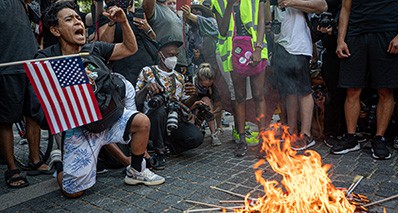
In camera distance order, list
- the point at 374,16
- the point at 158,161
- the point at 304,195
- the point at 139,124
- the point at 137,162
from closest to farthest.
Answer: the point at 304,195
the point at 139,124
the point at 137,162
the point at 374,16
the point at 158,161

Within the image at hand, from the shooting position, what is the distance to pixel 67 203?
3387 mm

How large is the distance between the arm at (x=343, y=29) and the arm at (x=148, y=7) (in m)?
2.58

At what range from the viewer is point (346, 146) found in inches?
180

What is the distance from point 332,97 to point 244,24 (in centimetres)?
168

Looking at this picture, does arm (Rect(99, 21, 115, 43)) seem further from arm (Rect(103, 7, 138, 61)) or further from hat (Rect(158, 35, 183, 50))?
arm (Rect(103, 7, 138, 61))

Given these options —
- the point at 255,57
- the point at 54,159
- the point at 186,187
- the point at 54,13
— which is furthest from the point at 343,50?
the point at 54,159

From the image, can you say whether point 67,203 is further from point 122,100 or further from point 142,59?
point 142,59

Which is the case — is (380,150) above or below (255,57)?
below

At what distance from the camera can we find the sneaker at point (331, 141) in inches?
195

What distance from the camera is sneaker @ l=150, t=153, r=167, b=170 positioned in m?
4.33

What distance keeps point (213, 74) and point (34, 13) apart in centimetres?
258

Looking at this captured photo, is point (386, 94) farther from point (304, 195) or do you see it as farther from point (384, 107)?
point (304, 195)

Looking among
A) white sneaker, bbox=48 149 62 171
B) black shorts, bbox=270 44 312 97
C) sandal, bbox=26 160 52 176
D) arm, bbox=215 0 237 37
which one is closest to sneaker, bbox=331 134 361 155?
black shorts, bbox=270 44 312 97

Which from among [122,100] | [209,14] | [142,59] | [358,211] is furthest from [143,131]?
[209,14]
